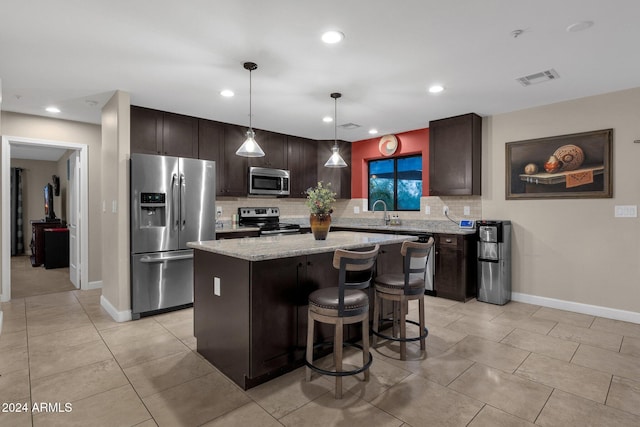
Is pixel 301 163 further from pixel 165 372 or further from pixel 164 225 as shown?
pixel 165 372

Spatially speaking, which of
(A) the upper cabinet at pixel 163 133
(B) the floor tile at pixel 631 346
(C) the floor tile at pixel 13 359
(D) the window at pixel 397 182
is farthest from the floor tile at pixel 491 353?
(A) the upper cabinet at pixel 163 133

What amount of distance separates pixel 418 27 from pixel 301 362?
8.42ft

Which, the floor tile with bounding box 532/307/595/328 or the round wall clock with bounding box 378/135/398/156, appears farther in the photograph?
the round wall clock with bounding box 378/135/398/156

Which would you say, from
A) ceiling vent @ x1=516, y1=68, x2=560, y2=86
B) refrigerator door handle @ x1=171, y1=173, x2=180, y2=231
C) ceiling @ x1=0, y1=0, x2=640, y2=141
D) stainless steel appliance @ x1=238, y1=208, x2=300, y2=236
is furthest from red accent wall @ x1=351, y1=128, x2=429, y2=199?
refrigerator door handle @ x1=171, y1=173, x2=180, y2=231

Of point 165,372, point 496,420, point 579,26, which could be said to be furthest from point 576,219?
point 165,372

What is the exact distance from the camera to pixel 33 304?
4.23m

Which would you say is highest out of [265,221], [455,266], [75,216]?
[75,216]

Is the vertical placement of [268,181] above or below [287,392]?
above

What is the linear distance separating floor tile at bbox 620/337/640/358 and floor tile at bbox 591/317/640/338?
0.15 metres

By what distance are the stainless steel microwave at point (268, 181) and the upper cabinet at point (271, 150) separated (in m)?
0.10

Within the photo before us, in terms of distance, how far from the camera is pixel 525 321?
3631mm

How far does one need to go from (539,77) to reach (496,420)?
304 centimetres

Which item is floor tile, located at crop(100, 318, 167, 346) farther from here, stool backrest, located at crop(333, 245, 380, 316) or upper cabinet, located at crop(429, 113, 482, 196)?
upper cabinet, located at crop(429, 113, 482, 196)

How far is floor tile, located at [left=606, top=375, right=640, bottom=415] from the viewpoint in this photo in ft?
6.86
